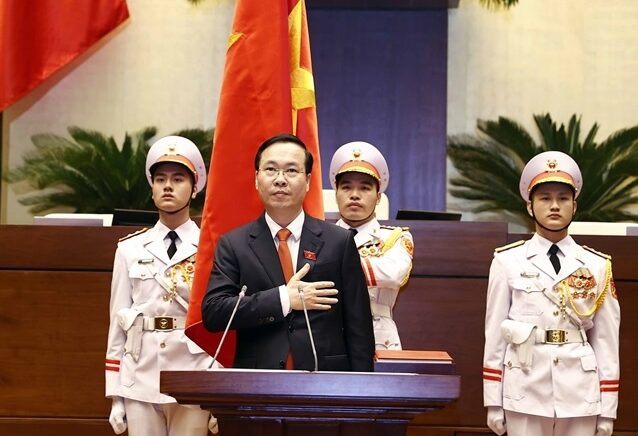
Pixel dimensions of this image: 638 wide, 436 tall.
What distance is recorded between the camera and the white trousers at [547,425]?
4.16 meters

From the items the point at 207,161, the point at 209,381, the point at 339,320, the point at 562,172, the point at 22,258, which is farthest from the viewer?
the point at 207,161

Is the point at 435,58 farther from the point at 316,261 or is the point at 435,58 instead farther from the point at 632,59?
the point at 316,261

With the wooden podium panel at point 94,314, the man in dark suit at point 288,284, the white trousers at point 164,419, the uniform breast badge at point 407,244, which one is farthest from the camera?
the wooden podium panel at point 94,314

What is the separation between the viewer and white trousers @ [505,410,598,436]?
416 centimetres

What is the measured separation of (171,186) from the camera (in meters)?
4.37

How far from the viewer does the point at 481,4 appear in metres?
8.78

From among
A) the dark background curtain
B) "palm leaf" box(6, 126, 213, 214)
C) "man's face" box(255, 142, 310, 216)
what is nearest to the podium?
"man's face" box(255, 142, 310, 216)

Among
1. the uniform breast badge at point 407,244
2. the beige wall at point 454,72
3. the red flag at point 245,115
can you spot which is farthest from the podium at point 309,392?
the beige wall at point 454,72

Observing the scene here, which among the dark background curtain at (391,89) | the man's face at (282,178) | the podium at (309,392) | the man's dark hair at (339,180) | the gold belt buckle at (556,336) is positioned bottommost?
the podium at (309,392)

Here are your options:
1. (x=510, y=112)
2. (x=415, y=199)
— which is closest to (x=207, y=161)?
(x=415, y=199)

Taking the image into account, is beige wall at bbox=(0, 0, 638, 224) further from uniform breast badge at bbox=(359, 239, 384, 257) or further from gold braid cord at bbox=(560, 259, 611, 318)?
gold braid cord at bbox=(560, 259, 611, 318)

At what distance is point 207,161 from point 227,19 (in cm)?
128

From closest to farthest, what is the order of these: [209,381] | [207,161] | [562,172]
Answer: [209,381]
[562,172]
[207,161]

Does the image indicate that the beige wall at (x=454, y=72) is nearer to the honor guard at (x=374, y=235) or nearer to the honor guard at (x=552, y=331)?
the honor guard at (x=374, y=235)
